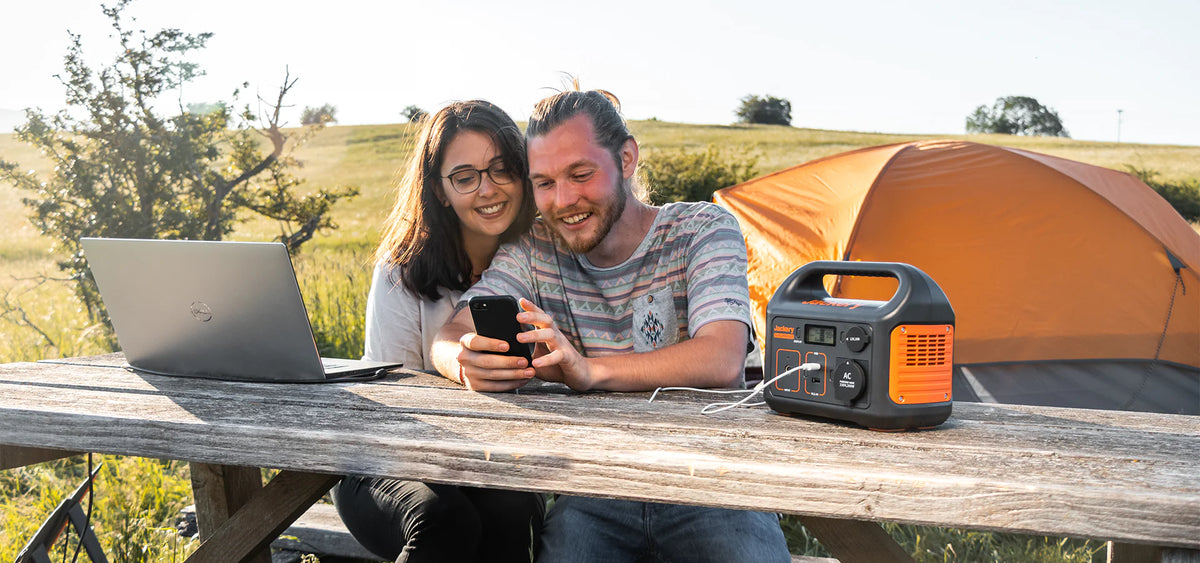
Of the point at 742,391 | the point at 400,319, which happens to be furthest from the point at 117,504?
Answer: the point at 742,391

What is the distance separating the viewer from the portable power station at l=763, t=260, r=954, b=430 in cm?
137

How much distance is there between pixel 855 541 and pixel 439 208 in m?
1.42

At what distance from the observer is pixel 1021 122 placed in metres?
23.7

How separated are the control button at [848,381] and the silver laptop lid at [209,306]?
97cm

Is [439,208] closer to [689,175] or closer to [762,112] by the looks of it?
[689,175]

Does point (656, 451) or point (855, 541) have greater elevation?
point (656, 451)

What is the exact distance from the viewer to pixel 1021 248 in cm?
436

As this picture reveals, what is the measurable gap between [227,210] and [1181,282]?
6.82 m

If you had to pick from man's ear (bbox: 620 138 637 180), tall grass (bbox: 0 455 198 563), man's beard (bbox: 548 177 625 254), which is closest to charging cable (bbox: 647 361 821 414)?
man's beard (bbox: 548 177 625 254)

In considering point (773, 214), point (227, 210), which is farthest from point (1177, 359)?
point (227, 210)

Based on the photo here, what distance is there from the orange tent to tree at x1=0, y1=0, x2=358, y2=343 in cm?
474

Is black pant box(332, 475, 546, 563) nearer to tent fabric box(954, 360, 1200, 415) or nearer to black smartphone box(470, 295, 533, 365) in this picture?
black smartphone box(470, 295, 533, 365)

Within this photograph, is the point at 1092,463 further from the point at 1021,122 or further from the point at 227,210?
the point at 1021,122

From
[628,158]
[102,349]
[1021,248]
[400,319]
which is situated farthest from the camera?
[102,349]
